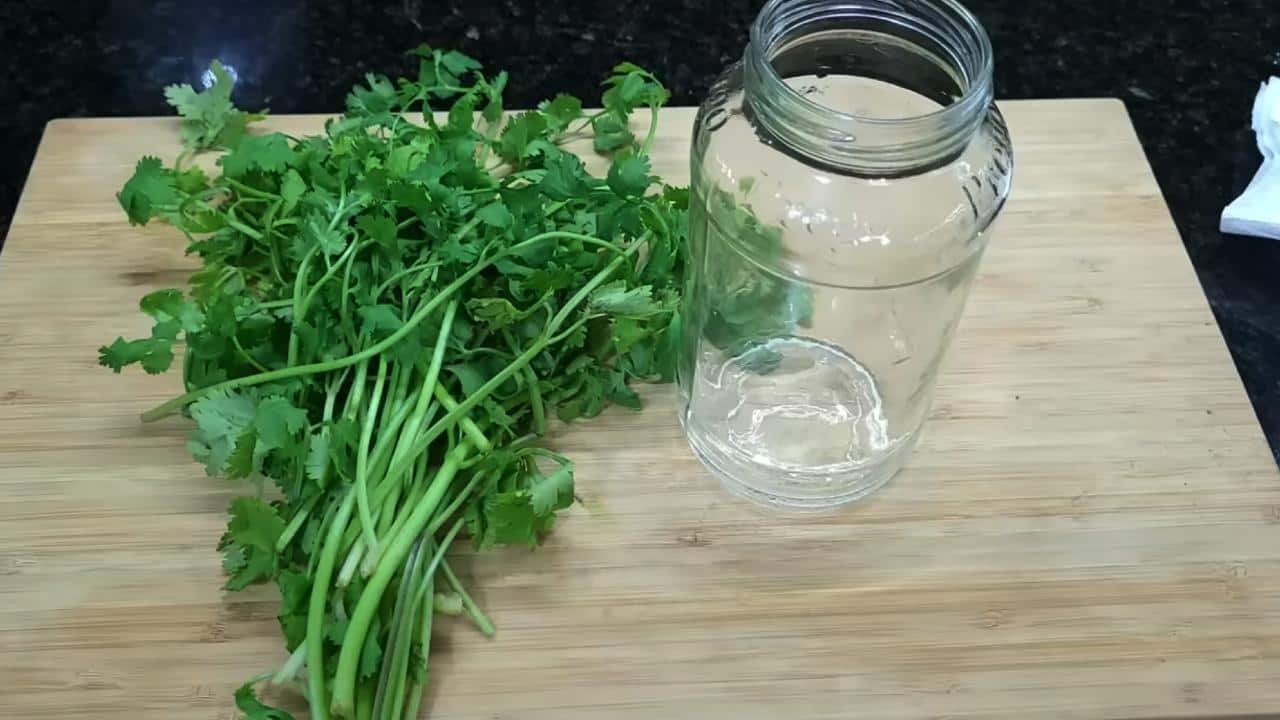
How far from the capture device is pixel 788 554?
91cm

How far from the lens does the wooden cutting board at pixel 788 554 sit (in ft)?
2.76

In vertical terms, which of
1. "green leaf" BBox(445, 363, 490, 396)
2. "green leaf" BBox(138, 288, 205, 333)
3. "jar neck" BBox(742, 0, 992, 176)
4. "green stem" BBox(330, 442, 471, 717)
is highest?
"jar neck" BBox(742, 0, 992, 176)

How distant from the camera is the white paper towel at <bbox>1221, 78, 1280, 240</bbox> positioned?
3.96ft

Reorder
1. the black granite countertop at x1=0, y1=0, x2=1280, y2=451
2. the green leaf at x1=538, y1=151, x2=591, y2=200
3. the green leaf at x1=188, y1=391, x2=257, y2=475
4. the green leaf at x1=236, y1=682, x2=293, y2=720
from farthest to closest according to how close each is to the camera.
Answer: the black granite countertop at x1=0, y1=0, x2=1280, y2=451 < the green leaf at x1=538, y1=151, x2=591, y2=200 < the green leaf at x1=188, y1=391, x2=257, y2=475 < the green leaf at x1=236, y1=682, x2=293, y2=720

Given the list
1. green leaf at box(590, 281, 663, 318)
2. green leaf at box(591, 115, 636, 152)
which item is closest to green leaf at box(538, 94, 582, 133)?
green leaf at box(591, 115, 636, 152)

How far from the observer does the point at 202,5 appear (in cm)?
149

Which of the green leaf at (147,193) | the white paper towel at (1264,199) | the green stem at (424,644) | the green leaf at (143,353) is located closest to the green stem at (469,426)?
the green stem at (424,644)

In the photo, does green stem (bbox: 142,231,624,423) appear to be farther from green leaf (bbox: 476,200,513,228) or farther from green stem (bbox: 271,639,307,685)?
green stem (bbox: 271,639,307,685)

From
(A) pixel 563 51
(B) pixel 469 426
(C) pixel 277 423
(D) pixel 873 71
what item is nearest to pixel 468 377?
(B) pixel 469 426

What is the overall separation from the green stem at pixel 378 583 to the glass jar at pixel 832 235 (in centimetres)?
21

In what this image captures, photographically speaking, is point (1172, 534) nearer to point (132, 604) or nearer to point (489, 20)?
point (132, 604)

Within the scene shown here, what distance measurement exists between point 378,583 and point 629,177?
367 mm

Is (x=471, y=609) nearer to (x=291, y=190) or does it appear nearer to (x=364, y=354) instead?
(x=364, y=354)

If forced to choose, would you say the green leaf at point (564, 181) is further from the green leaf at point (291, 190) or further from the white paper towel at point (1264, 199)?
the white paper towel at point (1264, 199)
